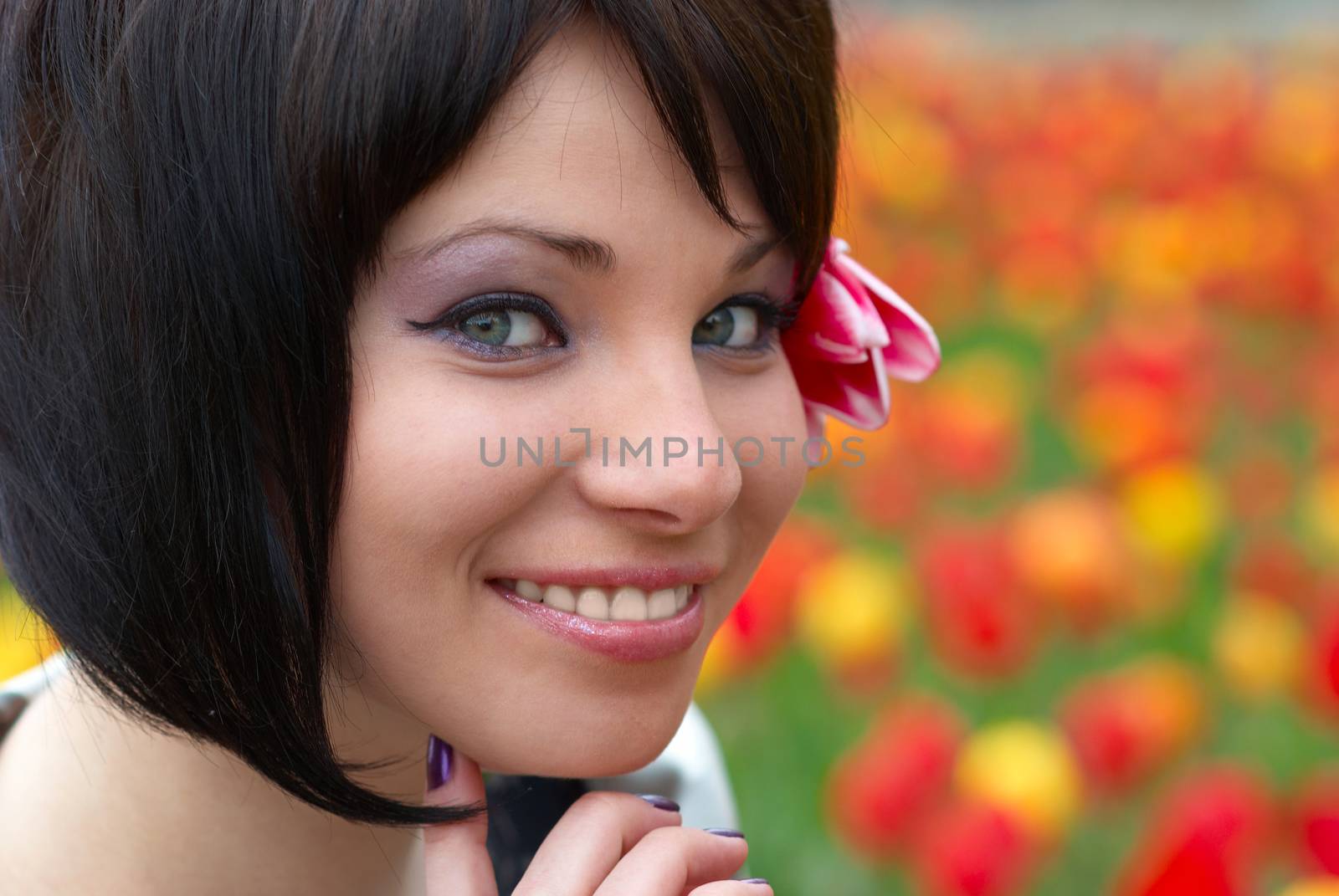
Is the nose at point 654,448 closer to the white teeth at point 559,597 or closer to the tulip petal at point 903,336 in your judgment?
the white teeth at point 559,597

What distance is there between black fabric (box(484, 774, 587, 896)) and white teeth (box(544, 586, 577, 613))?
579 millimetres

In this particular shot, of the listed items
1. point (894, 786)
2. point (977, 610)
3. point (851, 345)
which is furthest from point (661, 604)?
point (977, 610)

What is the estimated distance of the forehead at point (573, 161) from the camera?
109 cm

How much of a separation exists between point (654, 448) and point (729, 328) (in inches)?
9.2

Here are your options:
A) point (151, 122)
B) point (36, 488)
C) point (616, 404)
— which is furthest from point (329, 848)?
point (151, 122)

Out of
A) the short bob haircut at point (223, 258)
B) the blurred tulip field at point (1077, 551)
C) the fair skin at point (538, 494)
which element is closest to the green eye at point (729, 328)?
the fair skin at point (538, 494)

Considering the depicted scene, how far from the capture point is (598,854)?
4.09 feet

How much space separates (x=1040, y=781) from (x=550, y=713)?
1.07 m

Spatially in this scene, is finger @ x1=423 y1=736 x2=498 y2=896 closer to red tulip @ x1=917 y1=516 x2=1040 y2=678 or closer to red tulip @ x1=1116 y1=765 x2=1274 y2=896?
red tulip @ x1=1116 y1=765 x2=1274 y2=896

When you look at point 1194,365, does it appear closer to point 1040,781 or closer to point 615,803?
point 1040,781

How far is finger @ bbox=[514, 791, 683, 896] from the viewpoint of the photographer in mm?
1213

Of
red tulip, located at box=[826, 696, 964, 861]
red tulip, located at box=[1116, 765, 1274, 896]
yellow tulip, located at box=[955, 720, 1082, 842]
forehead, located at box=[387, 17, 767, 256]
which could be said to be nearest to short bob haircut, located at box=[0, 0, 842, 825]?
forehead, located at box=[387, 17, 767, 256]

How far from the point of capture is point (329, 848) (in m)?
1.46

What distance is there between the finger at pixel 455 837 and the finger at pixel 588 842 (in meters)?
0.06
